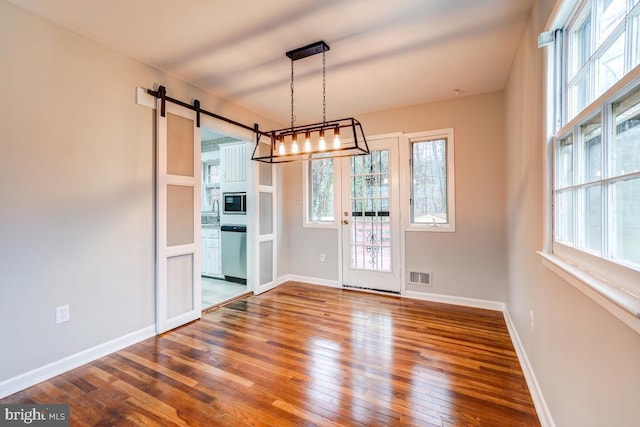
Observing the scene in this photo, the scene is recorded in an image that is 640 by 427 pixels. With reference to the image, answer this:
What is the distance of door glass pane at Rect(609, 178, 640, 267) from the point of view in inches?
36.8

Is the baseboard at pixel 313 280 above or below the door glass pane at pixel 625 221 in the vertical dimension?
below

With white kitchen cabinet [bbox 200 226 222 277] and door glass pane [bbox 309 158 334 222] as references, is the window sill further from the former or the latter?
white kitchen cabinet [bbox 200 226 222 277]

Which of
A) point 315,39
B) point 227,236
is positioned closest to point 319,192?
point 227,236

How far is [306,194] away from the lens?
15.5 feet

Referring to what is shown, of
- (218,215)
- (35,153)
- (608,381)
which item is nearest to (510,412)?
(608,381)

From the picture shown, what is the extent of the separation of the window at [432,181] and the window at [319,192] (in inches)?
48.9

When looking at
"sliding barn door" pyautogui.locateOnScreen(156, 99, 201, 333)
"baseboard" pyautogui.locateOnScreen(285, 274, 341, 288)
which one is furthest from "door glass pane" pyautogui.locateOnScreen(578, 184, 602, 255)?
"baseboard" pyautogui.locateOnScreen(285, 274, 341, 288)

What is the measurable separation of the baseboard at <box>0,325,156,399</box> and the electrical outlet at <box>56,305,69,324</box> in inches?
11.5

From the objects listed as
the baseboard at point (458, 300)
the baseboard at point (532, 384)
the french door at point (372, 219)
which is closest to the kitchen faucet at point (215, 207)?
the french door at point (372, 219)

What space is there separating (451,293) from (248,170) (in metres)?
3.15

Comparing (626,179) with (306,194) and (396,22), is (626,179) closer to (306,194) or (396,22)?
(396,22)

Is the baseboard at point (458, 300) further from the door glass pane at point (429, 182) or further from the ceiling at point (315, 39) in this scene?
the ceiling at point (315, 39)

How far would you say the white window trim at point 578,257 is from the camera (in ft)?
2.91

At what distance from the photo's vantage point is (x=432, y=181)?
151 inches
